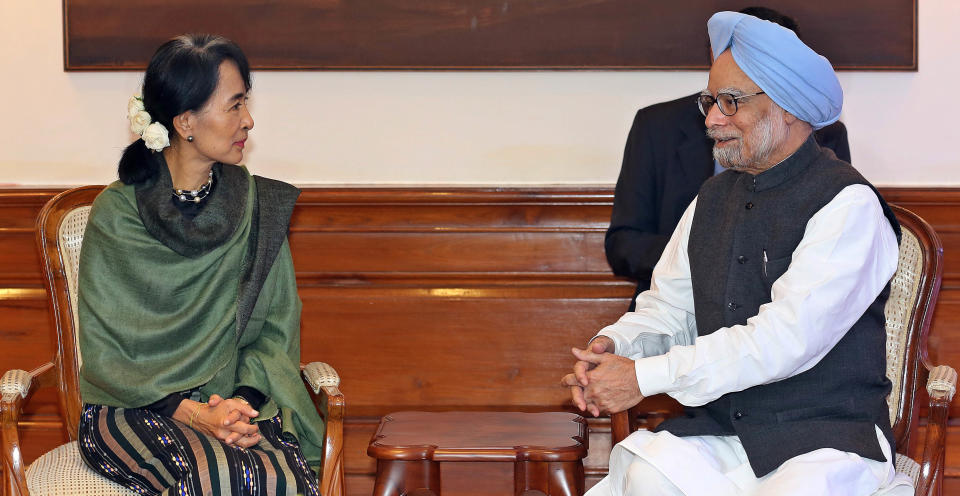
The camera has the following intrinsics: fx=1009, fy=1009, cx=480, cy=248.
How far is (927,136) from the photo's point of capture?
402 centimetres

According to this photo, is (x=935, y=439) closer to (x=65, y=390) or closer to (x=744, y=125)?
(x=744, y=125)

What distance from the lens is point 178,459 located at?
2703 mm

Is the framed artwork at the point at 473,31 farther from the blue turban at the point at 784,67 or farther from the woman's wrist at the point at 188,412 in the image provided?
the woman's wrist at the point at 188,412

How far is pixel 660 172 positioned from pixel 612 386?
51.5 inches

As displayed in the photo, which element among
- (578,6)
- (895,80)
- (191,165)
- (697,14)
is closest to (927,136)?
(895,80)

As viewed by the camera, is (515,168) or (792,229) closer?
(792,229)

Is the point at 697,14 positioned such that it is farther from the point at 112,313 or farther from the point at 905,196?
the point at 112,313

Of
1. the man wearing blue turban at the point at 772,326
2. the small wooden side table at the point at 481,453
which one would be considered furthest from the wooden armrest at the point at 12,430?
the man wearing blue turban at the point at 772,326

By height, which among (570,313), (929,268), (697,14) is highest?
(697,14)

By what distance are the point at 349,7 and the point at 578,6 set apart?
2.94 ft

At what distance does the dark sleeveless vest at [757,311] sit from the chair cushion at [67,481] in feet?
5.03

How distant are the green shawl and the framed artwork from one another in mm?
1096

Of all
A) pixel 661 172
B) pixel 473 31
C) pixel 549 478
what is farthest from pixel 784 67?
pixel 473 31

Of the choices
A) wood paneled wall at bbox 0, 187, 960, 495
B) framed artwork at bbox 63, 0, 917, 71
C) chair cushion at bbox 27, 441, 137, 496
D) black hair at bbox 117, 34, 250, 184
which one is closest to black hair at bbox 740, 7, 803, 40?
framed artwork at bbox 63, 0, 917, 71
